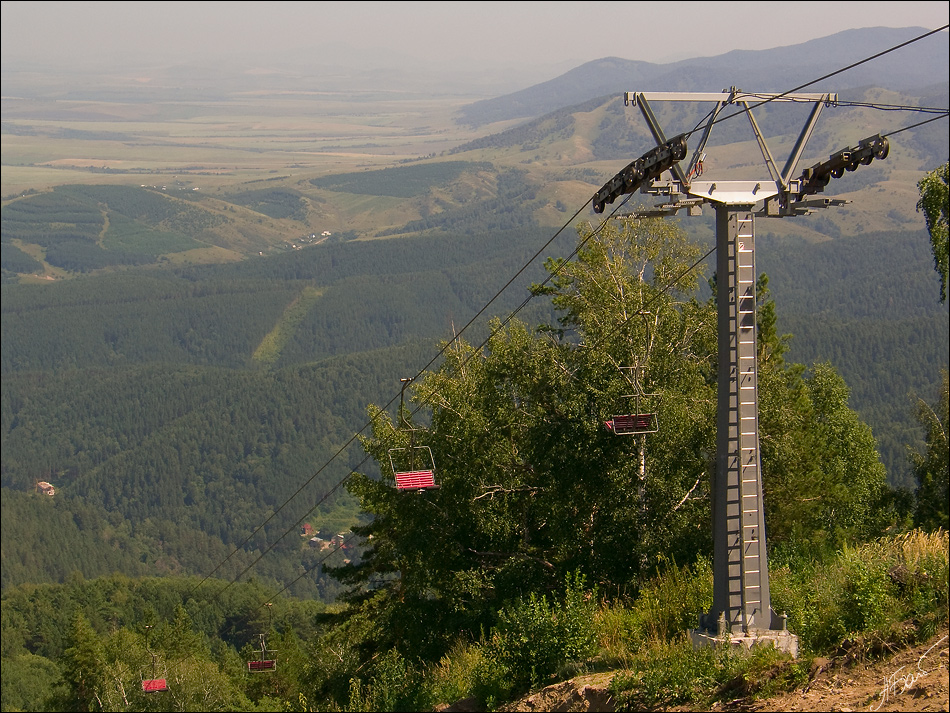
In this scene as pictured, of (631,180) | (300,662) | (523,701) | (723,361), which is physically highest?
(631,180)

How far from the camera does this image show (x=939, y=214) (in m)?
21.1

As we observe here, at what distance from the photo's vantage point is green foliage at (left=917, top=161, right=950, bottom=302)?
807 inches

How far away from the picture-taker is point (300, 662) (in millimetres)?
51906

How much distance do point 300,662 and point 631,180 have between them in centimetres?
4330

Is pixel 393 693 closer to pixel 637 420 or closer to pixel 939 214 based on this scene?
pixel 637 420

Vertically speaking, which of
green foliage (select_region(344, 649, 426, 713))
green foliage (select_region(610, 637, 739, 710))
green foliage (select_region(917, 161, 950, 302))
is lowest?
green foliage (select_region(344, 649, 426, 713))

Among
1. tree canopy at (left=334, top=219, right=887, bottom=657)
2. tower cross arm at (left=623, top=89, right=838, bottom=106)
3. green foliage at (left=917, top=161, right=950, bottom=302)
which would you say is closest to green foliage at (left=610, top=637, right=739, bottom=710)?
tower cross arm at (left=623, top=89, right=838, bottom=106)

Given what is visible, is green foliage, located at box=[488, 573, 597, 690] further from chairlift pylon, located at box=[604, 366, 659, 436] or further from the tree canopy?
chairlift pylon, located at box=[604, 366, 659, 436]

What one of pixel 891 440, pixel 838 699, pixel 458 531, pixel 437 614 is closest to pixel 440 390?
pixel 458 531

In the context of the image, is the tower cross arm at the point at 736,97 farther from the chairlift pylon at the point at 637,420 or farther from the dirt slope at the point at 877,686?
the chairlift pylon at the point at 637,420

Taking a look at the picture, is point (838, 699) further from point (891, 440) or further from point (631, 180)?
point (891, 440)

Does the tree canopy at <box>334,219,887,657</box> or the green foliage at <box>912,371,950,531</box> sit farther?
the green foliage at <box>912,371,950,531</box>

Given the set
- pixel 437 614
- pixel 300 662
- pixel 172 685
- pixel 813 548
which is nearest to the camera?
pixel 813 548

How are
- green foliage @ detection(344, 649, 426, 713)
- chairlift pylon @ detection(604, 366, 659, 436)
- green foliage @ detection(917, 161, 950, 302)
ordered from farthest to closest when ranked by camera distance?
chairlift pylon @ detection(604, 366, 659, 436)
green foliage @ detection(917, 161, 950, 302)
green foliage @ detection(344, 649, 426, 713)
